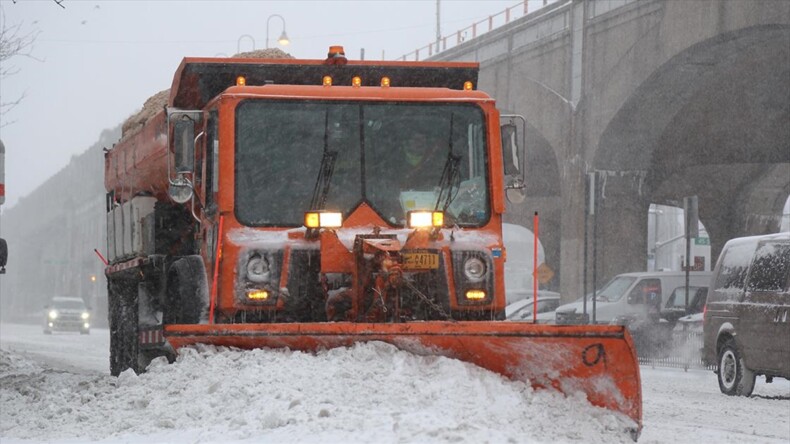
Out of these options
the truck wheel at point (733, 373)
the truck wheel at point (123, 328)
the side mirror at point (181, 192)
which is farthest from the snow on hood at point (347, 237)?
the truck wheel at point (733, 373)

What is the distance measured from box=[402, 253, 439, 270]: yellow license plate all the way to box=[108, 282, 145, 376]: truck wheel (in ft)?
15.3

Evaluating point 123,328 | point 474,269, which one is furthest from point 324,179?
point 123,328

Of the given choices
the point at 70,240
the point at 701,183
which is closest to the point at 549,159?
the point at 701,183

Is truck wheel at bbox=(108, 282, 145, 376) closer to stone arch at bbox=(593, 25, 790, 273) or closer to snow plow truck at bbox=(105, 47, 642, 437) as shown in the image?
Result: snow plow truck at bbox=(105, 47, 642, 437)

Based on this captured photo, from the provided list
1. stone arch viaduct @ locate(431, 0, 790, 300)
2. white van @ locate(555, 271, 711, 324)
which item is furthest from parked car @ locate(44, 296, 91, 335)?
white van @ locate(555, 271, 711, 324)

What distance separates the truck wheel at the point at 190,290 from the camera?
426 inches

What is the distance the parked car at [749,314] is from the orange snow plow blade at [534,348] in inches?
288

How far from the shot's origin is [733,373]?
17.0 metres

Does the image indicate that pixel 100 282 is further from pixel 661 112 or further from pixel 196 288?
pixel 196 288

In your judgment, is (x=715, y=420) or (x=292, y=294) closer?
(x=292, y=294)

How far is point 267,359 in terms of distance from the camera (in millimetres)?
8938

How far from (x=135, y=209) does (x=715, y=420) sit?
6.44 m

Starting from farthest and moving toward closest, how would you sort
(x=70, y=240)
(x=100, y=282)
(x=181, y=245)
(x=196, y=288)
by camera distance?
(x=70, y=240) < (x=100, y=282) < (x=181, y=245) < (x=196, y=288)

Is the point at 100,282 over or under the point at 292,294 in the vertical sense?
under
